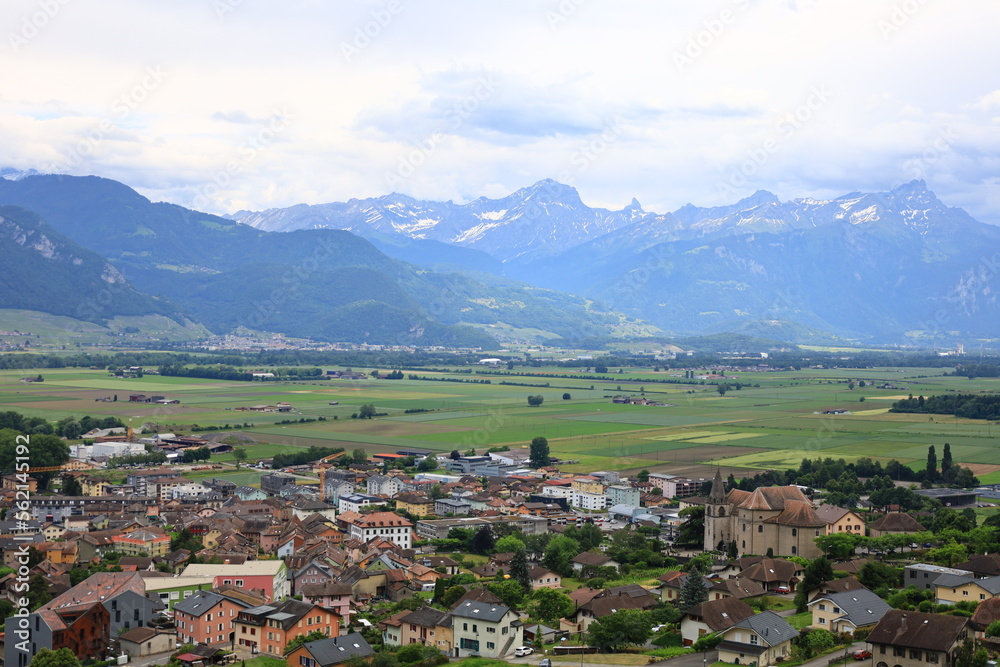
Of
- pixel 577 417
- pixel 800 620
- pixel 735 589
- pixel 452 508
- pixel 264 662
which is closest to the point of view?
pixel 264 662

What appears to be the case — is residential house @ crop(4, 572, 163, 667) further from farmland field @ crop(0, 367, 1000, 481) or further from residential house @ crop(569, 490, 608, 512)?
farmland field @ crop(0, 367, 1000, 481)

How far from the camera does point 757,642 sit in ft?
96.1

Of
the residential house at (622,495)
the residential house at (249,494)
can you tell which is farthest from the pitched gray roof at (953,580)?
the residential house at (249,494)

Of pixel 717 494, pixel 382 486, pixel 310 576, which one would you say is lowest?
pixel 310 576

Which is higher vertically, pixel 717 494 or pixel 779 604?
pixel 717 494

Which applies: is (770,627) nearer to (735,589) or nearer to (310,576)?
(735,589)

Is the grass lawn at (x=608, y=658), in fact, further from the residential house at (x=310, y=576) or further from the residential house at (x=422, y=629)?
the residential house at (x=310, y=576)

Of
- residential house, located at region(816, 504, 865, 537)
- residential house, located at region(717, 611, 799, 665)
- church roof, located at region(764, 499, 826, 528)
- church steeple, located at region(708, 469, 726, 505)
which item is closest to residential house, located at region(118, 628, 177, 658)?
residential house, located at region(717, 611, 799, 665)

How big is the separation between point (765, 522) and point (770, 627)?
1541 centimetres

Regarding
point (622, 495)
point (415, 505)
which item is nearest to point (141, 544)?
point (415, 505)

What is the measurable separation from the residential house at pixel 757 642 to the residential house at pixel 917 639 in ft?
7.73

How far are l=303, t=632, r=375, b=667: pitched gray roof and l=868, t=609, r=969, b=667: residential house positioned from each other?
43.7 feet

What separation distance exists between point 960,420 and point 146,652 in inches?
3141

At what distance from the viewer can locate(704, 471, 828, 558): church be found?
44.2 meters
